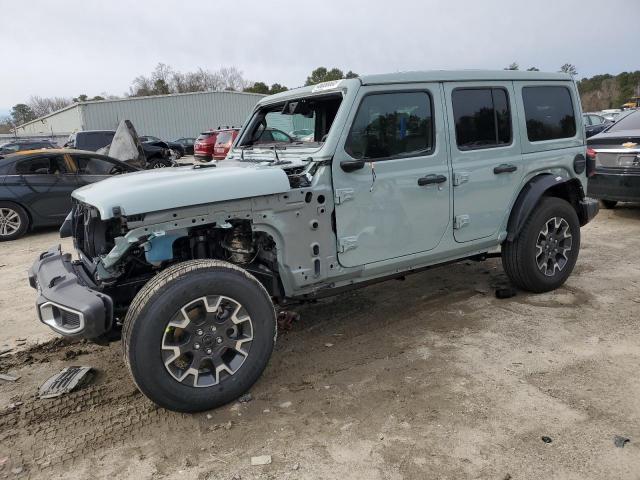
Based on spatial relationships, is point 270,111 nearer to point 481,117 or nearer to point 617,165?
point 481,117

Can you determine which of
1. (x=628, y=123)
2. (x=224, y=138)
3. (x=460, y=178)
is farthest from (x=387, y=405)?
(x=224, y=138)

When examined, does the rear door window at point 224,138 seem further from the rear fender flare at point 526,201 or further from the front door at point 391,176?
the front door at point 391,176

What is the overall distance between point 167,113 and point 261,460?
38.0 metres

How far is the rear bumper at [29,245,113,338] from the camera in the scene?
9.18 ft

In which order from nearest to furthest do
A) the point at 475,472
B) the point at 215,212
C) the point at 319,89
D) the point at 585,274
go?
the point at 475,472 → the point at 215,212 → the point at 319,89 → the point at 585,274

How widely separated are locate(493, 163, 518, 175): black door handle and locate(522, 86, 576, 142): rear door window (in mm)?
386

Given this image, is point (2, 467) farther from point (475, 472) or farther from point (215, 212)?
point (475, 472)

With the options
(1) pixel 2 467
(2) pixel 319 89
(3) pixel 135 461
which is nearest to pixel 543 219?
(2) pixel 319 89

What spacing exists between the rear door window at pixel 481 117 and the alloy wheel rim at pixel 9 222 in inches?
306

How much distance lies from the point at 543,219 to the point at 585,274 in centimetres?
132

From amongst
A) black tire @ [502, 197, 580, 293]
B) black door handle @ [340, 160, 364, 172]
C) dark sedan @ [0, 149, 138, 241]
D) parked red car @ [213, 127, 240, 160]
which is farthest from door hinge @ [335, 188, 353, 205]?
parked red car @ [213, 127, 240, 160]

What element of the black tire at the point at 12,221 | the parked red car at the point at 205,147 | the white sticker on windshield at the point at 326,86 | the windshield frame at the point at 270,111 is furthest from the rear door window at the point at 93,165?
the parked red car at the point at 205,147

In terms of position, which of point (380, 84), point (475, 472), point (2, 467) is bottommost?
point (475, 472)

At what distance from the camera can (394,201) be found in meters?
3.74
